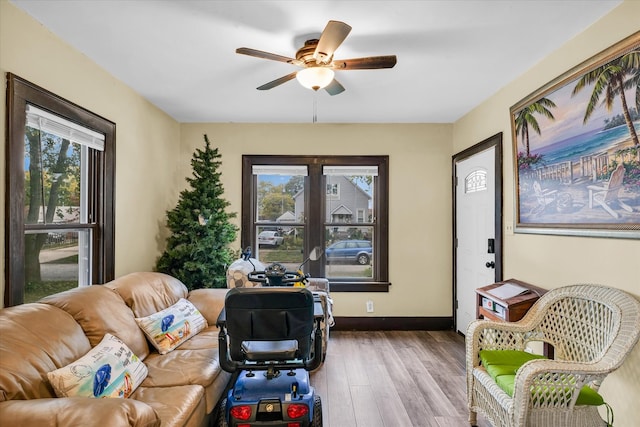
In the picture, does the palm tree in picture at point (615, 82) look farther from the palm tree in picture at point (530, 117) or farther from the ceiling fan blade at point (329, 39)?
the ceiling fan blade at point (329, 39)

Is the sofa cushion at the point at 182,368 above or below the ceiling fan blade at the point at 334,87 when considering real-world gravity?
below

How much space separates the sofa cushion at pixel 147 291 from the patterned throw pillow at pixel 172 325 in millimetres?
77

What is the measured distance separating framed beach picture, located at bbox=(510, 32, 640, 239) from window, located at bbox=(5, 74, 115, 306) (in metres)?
3.48

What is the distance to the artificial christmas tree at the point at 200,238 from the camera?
3.45 meters

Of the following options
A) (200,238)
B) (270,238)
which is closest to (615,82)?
(200,238)

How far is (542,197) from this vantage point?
102 inches

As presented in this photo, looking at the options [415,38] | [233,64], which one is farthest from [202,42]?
[415,38]

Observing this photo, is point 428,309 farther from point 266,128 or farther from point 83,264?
point 83,264

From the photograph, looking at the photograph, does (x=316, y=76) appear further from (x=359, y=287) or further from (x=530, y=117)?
(x=359, y=287)

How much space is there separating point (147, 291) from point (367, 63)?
2.38 metres

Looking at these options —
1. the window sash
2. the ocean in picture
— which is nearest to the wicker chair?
the ocean in picture

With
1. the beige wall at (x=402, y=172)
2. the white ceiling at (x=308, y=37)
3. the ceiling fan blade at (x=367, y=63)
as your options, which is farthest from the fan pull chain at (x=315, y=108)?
the ceiling fan blade at (x=367, y=63)

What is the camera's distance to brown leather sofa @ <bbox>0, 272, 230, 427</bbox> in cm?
126

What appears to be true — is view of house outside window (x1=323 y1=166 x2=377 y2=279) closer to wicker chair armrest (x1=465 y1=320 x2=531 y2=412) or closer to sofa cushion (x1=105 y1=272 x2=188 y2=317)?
sofa cushion (x1=105 y1=272 x2=188 y2=317)
